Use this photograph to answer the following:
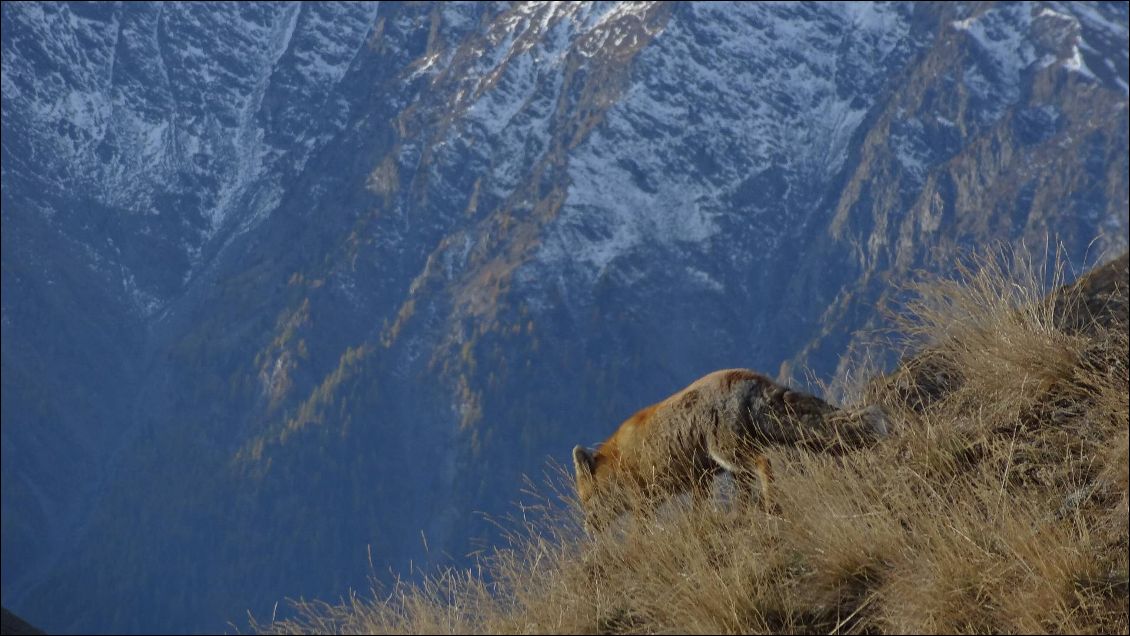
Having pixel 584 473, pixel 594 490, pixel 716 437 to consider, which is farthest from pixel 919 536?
pixel 584 473

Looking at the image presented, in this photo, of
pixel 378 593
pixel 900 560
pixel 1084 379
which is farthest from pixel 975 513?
pixel 378 593

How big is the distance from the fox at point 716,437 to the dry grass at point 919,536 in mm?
153

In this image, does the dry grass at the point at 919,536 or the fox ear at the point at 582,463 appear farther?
the fox ear at the point at 582,463

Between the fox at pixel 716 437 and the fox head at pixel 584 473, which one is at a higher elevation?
the fox at pixel 716 437

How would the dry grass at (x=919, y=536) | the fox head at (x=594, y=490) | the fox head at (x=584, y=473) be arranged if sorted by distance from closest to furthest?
1. the dry grass at (x=919, y=536)
2. the fox head at (x=594, y=490)
3. the fox head at (x=584, y=473)

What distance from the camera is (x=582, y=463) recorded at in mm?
8273

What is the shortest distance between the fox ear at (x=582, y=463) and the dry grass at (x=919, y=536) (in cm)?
22

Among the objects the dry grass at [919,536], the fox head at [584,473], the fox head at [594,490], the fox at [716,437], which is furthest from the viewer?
the fox head at [584,473]

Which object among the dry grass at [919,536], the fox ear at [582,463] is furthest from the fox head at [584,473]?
the dry grass at [919,536]

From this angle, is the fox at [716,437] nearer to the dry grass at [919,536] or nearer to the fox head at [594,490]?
the fox head at [594,490]

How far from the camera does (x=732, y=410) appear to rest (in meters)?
7.75

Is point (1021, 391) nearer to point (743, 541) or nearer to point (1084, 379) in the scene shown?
point (1084, 379)

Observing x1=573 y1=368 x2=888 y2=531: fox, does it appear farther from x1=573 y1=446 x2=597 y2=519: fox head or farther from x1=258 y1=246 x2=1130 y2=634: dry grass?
x1=258 y1=246 x2=1130 y2=634: dry grass

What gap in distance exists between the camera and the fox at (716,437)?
7551 millimetres
